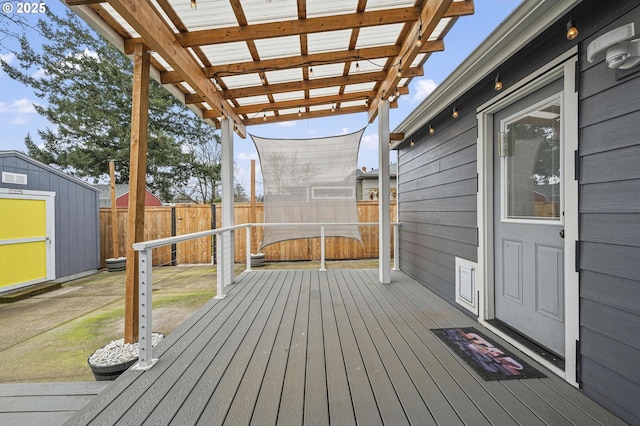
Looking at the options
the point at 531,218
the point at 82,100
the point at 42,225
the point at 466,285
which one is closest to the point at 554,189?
the point at 531,218

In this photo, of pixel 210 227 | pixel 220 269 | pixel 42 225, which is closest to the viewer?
pixel 220 269

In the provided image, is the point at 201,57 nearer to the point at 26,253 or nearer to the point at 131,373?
the point at 131,373

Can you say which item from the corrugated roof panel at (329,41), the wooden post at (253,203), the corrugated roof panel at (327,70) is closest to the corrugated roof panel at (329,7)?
the corrugated roof panel at (329,41)

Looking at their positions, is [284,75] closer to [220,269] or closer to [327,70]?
[327,70]

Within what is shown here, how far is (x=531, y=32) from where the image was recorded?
1.67 metres

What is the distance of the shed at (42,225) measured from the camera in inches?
174

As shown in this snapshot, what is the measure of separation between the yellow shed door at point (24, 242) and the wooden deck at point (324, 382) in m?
4.08

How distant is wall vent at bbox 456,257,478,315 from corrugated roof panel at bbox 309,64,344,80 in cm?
244

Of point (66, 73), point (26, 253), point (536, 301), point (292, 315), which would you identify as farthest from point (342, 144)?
point (66, 73)

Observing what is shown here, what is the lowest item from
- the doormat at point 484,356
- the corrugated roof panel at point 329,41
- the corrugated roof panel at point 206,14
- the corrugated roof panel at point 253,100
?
the doormat at point 484,356

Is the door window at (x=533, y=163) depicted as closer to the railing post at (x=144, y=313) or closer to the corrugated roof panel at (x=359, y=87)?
the corrugated roof panel at (x=359, y=87)

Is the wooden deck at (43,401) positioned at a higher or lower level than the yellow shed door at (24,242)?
lower

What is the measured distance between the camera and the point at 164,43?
2.18 m

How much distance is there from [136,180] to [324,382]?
2.07 meters
